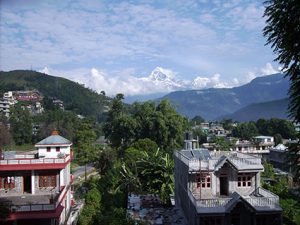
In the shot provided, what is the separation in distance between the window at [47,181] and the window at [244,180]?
12.3 meters

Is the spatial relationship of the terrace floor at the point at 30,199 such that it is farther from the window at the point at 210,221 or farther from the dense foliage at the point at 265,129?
the dense foliage at the point at 265,129

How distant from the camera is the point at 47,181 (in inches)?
1088

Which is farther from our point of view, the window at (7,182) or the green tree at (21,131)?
the green tree at (21,131)

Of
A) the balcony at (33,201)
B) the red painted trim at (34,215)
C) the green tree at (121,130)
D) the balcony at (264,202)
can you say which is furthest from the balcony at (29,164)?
the green tree at (121,130)

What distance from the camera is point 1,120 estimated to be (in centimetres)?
11781

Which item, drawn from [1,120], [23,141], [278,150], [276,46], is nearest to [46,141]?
[276,46]

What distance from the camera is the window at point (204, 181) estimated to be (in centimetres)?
2667

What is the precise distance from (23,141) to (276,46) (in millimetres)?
102520

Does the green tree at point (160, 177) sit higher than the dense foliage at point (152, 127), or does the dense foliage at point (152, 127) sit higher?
the dense foliage at point (152, 127)

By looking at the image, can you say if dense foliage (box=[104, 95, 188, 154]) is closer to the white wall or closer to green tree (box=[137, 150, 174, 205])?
green tree (box=[137, 150, 174, 205])

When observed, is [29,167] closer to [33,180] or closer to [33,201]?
[33,180]

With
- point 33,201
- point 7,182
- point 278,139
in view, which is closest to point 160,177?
point 7,182

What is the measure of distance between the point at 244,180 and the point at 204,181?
261 cm

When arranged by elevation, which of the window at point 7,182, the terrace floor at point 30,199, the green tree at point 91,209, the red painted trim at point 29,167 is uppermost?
the red painted trim at point 29,167
